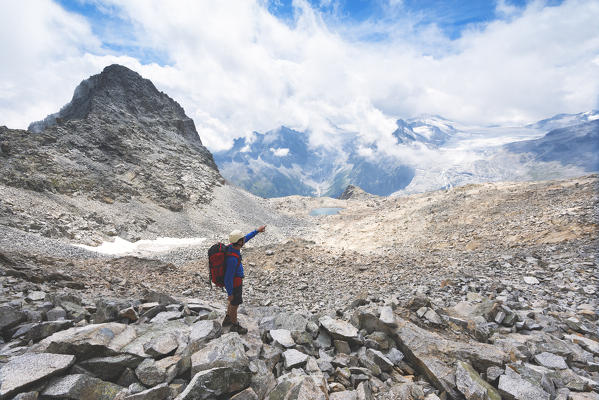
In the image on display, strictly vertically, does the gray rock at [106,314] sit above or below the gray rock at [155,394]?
above

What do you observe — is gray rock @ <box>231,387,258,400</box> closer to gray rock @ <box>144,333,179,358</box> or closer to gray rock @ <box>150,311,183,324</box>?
gray rock @ <box>144,333,179,358</box>

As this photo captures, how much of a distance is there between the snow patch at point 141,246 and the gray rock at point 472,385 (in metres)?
30.4

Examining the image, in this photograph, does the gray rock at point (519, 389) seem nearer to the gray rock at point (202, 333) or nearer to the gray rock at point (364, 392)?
the gray rock at point (364, 392)

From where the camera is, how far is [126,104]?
60500 millimetres

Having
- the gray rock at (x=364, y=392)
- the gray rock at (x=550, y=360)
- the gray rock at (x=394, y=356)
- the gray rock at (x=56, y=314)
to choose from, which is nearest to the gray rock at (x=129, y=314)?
the gray rock at (x=56, y=314)

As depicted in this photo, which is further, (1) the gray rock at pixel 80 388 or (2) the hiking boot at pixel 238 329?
(2) the hiking boot at pixel 238 329

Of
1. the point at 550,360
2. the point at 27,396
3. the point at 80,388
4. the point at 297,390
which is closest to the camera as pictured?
the point at 27,396

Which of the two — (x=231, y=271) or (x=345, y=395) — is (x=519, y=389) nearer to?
(x=345, y=395)

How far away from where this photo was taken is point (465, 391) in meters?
5.60

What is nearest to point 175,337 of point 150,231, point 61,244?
point 61,244

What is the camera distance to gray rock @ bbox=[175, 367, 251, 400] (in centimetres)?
482

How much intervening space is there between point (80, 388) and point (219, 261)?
11.4ft

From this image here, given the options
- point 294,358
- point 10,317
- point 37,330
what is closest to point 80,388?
point 37,330

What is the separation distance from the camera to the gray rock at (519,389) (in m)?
5.46
